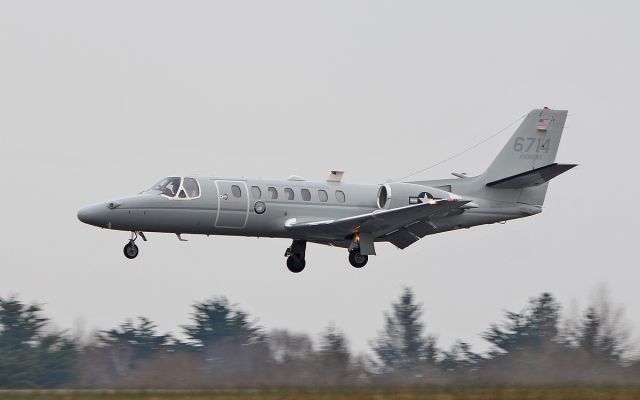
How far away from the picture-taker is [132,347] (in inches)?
2037

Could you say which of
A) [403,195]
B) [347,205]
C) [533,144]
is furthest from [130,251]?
[533,144]

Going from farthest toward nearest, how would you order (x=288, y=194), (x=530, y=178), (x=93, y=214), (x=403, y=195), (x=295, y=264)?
1. (x=530, y=178)
2. (x=295, y=264)
3. (x=403, y=195)
4. (x=288, y=194)
5. (x=93, y=214)

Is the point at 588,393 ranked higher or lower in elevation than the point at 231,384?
higher

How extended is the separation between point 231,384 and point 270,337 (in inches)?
418

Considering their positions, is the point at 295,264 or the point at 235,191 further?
the point at 295,264

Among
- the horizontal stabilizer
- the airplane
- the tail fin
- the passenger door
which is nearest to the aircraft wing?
the airplane

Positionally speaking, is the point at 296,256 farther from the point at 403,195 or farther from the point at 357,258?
the point at 403,195

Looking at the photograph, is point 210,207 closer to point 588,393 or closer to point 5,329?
point 588,393

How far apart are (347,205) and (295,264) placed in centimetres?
281

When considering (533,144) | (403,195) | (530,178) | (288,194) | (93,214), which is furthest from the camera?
(533,144)

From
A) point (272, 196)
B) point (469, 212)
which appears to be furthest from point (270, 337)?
point (469, 212)

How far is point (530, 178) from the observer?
42.5 meters

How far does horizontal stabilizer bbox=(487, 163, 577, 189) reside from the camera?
1601 inches

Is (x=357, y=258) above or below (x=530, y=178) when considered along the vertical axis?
below
